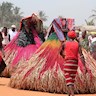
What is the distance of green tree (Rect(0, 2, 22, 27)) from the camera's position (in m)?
84.9

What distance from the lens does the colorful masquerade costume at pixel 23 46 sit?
45.8 ft

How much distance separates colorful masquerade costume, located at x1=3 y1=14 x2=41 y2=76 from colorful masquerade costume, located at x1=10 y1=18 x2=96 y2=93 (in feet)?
8.24

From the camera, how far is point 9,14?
281ft

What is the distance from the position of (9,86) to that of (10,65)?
2.69 meters

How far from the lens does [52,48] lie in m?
11.2

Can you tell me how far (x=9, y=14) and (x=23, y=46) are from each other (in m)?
72.3

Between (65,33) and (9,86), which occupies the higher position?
(65,33)

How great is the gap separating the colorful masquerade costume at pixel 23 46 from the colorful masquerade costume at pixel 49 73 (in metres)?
2.51

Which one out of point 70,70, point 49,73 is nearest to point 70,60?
point 70,70

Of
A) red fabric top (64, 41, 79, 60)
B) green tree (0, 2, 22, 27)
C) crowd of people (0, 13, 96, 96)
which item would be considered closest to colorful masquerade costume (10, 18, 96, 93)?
crowd of people (0, 13, 96, 96)

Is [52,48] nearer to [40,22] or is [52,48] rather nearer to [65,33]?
[65,33]

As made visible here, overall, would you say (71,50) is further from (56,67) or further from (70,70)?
(56,67)

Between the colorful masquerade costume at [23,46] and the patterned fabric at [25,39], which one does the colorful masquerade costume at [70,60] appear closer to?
the colorful masquerade costume at [23,46]

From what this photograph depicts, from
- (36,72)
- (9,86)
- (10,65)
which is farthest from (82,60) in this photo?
(10,65)
